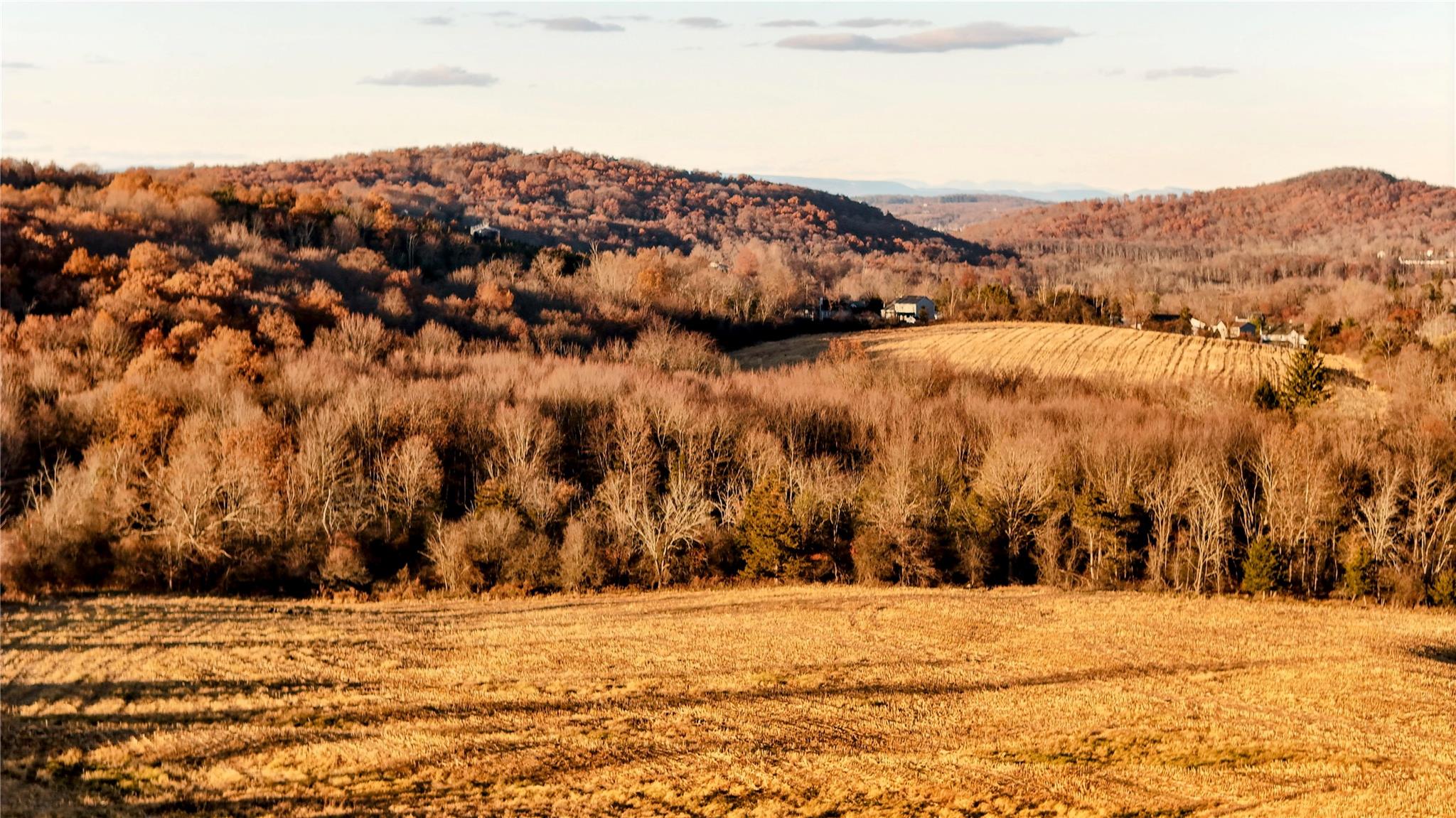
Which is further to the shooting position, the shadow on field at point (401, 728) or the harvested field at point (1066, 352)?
the harvested field at point (1066, 352)

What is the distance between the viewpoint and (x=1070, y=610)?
4391 centimetres

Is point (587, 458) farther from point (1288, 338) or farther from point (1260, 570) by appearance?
point (1288, 338)

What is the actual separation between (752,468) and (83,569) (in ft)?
96.5

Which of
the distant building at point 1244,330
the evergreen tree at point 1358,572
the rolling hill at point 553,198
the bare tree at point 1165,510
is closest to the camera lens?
the evergreen tree at point 1358,572

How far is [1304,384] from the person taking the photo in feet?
224

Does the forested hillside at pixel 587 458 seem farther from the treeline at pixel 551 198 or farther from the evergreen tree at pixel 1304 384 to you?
the treeline at pixel 551 198

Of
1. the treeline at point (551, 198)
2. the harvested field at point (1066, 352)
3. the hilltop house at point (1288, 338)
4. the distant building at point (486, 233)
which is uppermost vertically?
the treeline at point (551, 198)

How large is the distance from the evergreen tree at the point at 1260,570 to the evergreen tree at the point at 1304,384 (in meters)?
20.3

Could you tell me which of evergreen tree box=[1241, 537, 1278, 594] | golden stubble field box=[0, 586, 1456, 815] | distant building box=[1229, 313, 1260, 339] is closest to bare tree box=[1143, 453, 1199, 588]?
evergreen tree box=[1241, 537, 1278, 594]

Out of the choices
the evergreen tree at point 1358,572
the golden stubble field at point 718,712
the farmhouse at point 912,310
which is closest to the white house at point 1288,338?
the farmhouse at point 912,310

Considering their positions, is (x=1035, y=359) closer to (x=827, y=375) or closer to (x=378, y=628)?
(x=827, y=375)

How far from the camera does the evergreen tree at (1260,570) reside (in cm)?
4853

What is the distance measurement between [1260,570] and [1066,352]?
4262 centimetres

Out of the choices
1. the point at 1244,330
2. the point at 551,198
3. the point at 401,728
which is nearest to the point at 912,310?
the point at 1244,330
